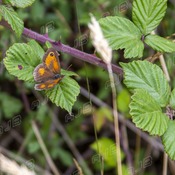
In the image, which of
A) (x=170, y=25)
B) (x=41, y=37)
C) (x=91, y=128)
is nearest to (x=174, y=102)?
(x=41, y=37)

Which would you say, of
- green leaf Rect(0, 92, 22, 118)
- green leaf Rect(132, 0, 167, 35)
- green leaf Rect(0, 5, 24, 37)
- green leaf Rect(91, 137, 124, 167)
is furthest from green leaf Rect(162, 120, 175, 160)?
green leaf Rect(0, 92, 22, 118)

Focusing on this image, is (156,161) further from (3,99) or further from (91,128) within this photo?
(3,99)

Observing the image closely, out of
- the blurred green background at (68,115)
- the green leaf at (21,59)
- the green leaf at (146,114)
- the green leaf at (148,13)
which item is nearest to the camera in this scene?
the green leaf at (146,114)

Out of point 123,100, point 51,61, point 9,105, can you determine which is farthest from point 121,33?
point 9,105

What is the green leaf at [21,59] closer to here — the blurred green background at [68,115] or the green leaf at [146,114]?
the green leaf at [146,114]

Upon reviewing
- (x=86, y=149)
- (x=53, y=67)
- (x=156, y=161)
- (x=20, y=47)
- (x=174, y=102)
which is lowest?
(x=156, y=161)

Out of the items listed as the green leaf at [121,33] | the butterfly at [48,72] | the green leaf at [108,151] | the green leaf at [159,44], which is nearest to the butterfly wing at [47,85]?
the butterfly at [48,72]

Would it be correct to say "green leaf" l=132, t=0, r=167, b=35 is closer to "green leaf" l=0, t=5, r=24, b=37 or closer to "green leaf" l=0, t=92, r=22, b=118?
"green leaf" l=0, t=5, r=24, b=37
